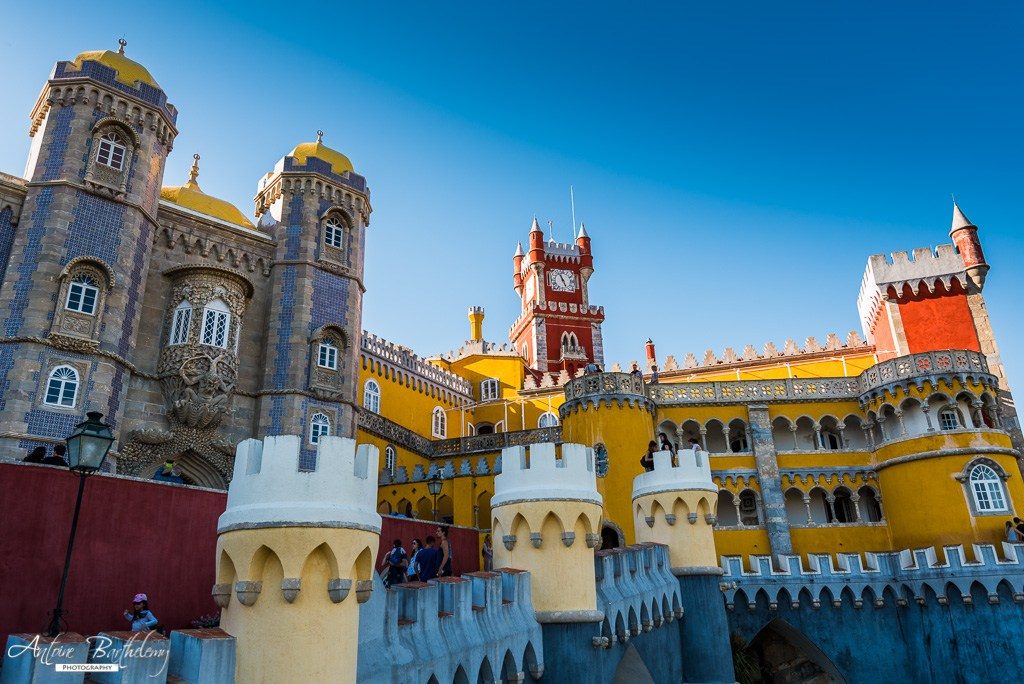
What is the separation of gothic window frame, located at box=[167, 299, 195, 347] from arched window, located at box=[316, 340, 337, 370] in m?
4.15

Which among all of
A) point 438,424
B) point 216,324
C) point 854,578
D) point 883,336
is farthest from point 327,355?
point 883,336

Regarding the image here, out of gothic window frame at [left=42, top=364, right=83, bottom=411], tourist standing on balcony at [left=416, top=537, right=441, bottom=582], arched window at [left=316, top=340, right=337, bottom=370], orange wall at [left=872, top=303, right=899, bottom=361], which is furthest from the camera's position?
orange wall at [left=872, top=303, right=899, bottom=361]

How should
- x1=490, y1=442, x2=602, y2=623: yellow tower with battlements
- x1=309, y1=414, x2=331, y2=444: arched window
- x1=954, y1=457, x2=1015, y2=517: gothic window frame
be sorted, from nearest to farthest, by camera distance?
x1=490, y1=442, x2=602, y2=623: yellow tower with battlements, x1=309, y1=414, x2=331, y2=444: arched window, x1=954, y1=457, x2=1015, y2=517: gothic window frame

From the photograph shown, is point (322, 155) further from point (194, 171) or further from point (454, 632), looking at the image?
point (454, 632)

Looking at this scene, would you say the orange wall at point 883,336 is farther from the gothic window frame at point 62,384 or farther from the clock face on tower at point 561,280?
the gothic window frame at point 62,384

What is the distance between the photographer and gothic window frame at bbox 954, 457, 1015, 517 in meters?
27.2

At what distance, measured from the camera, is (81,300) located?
65.1 ft

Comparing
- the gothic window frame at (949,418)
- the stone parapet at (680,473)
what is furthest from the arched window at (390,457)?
the gothic window frame at (949,418)

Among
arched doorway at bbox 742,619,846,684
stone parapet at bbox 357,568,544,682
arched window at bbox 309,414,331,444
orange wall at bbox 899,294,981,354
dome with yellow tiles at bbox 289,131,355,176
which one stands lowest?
arched doorway at bbox 742,619,846,684

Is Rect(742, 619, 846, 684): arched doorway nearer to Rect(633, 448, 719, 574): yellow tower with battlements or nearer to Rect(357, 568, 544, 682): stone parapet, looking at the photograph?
Rect(633, 448, 719, 574): yellow tower with battlements

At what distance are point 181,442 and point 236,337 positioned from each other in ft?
11.9

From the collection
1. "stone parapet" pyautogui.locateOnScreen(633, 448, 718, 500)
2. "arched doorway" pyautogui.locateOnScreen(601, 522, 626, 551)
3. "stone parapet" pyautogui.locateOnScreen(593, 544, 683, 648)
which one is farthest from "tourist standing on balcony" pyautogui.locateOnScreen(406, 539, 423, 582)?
"arched doorway" pyautogui.locateOnScreen(601, 522, 626, 551)

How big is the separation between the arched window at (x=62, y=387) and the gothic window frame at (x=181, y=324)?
120 inches

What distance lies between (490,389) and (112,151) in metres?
27.0
